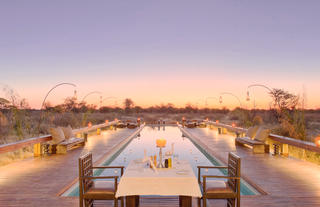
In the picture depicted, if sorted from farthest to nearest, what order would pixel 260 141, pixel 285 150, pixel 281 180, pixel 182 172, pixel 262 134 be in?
pixel 260 141, pixel 262 134, pixel 285 150, pixel 281 180, pixel 182 172

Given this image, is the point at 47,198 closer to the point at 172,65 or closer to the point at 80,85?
the point at 172,65

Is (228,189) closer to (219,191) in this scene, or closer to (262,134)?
(219,191)

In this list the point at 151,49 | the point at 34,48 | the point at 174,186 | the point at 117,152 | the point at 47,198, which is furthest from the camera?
the point at 151,49

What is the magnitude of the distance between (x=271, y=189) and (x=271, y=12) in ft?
34.5

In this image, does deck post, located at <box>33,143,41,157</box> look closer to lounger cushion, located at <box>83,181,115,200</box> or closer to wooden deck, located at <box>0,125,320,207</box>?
wooden deck, located at <box>0,125,320,207</box>

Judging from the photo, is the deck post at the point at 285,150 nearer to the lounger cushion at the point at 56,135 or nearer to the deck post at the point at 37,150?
the lounger cushion at the point at 56,135

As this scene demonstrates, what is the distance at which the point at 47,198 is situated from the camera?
12.2 ft

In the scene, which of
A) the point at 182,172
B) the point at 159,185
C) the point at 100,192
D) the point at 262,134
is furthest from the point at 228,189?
the point at 262,134

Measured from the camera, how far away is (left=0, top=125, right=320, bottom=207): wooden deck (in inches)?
141

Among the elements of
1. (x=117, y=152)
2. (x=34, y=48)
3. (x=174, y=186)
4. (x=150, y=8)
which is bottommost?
(x=117, y=152)

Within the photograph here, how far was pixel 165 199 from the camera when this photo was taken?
145 inches

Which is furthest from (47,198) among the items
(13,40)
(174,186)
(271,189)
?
(13,40)

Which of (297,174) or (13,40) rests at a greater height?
(13,40)

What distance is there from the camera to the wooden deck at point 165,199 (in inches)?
141
